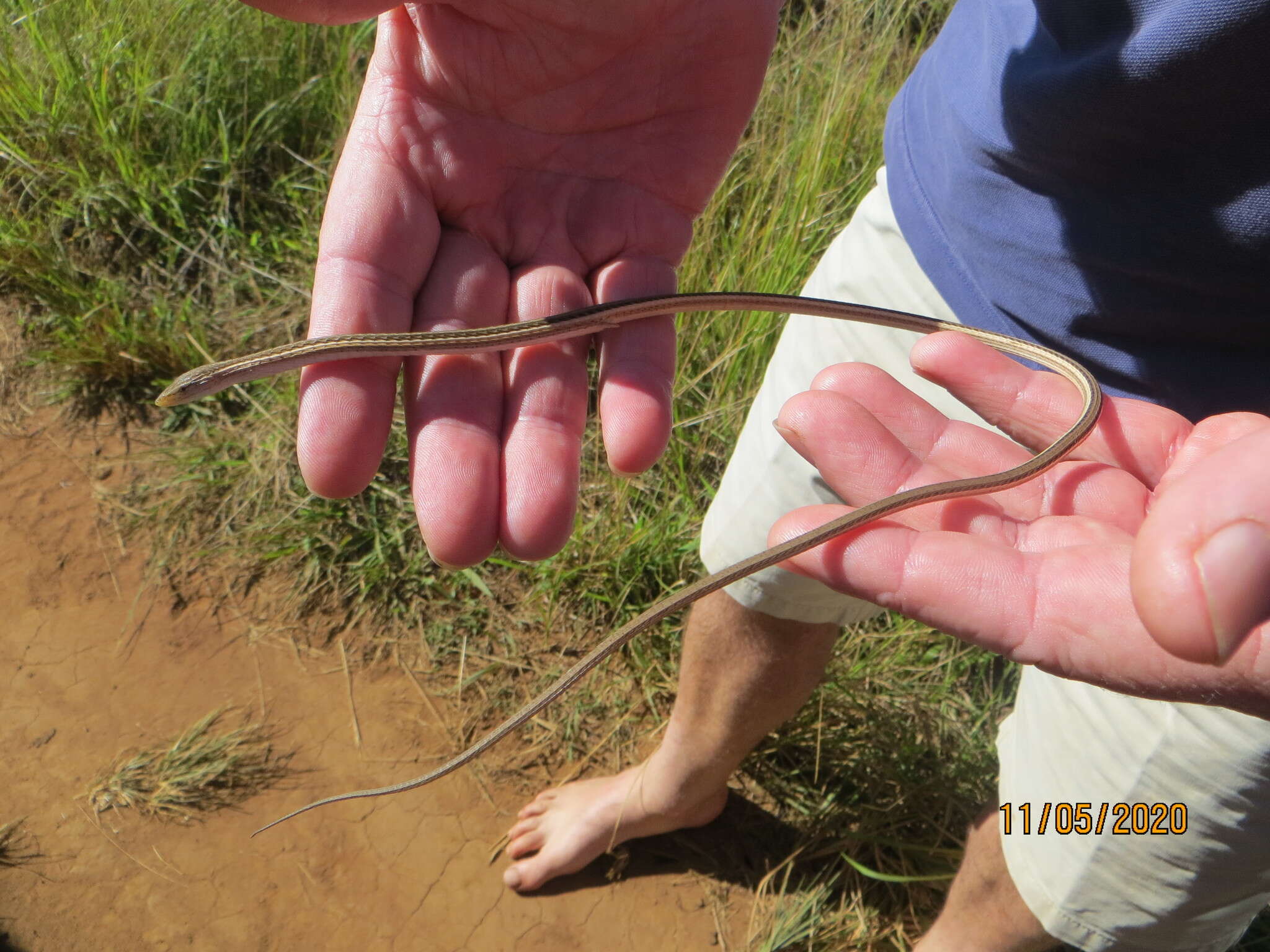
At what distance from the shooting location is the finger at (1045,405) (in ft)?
6.52

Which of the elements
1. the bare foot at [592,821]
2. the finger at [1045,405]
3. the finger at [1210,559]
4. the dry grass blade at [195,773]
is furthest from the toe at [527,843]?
the finger at [1210,559]

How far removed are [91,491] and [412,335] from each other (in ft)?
7.97

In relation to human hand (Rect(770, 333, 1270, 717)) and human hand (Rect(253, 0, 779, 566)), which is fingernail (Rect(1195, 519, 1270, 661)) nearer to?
human hand (Rect(770, 333, 1270, 717))

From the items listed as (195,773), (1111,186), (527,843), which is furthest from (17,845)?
(1111,186)

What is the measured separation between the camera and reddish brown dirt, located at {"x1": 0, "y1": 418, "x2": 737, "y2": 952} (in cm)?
295

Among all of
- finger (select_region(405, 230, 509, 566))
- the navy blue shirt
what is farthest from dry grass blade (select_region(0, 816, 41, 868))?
the navy blue shirt

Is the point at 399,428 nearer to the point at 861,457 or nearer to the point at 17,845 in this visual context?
the point at 17,845

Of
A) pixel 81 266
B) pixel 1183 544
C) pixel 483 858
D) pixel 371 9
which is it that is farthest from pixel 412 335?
pixel 81 266

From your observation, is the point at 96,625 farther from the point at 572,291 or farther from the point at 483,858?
the point at 572,291

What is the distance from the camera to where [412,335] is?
2080 mm

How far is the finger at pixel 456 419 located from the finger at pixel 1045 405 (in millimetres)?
1023

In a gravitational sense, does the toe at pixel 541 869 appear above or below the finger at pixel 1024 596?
below

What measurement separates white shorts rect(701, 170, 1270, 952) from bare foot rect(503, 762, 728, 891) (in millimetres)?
945

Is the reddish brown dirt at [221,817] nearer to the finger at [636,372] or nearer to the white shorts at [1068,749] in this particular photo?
the white shorts at [1068,749]
